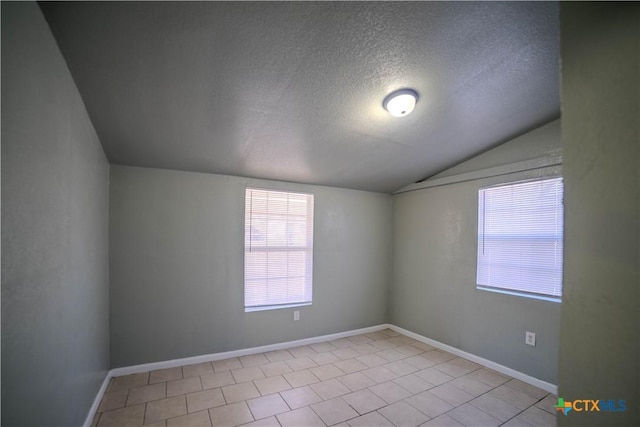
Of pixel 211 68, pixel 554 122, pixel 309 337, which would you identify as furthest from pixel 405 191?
pixel 211 68

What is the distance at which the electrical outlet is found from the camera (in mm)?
2661

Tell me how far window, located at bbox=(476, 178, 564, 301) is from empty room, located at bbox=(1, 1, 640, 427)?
0.02m

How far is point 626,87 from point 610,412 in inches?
30.0

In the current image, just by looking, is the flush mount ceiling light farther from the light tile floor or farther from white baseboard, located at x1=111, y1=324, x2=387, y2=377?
white baseboard, located at x1=111, y1=324, x2=387, y2=377

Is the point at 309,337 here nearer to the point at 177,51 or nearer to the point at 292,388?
the point at 292,388

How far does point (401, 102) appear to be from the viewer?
203cm

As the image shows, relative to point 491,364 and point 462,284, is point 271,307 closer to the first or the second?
point 462,284

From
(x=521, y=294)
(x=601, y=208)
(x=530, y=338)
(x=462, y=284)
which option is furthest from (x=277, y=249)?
(x=601, y=208)

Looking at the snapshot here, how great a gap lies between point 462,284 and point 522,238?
82 centimetres

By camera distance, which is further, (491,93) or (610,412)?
(491,93)

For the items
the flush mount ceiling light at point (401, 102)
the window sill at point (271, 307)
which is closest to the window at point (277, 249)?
the window sill at point (271, 307)

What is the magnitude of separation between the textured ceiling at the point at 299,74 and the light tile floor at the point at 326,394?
6.80ft

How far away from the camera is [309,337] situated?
11.9ft

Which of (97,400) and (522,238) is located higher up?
(522,238)
